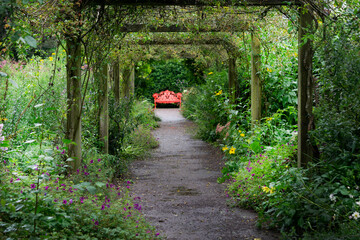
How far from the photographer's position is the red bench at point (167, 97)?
21.8 metres

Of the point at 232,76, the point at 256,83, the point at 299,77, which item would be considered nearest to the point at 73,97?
the point at 299,77

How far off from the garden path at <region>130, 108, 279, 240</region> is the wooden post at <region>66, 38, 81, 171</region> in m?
1.14

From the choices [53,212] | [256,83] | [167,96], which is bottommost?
[53,212]

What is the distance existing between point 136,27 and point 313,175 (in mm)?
3965

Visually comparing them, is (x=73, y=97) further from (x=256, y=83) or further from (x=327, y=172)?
(x=256, y=83)

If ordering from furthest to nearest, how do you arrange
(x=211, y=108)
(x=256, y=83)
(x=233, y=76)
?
(x=211, y=108), (x=233, y=76), (x=256, y=83)

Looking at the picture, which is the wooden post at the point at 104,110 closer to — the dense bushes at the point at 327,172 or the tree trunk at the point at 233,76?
the dense bushes at the point at 327,172

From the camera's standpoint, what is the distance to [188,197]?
5.47 meters

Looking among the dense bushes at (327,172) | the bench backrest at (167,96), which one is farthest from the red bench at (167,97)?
the dense bushes at (327,172)

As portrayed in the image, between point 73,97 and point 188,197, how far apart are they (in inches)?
85.2

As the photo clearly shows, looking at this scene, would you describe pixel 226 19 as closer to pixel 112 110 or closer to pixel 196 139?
pixel 112 110

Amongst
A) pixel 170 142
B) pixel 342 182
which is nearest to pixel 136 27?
pixel 342 182

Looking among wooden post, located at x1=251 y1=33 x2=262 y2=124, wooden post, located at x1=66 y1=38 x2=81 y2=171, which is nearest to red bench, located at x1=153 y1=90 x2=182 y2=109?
wooden post, located at x1=251 y1=33 x2=262 y2=124

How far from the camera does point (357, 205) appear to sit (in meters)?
3.06
